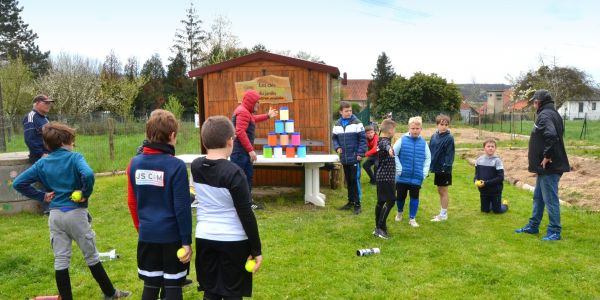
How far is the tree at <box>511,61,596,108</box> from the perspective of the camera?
41.0 metres

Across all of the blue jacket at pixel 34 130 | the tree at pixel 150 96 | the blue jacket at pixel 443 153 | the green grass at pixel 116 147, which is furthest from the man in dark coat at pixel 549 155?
the tree at pixel 150 96

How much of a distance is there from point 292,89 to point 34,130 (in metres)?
4.60

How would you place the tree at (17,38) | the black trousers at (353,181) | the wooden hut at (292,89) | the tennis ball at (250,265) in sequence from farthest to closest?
the tree at (17,38), the wooden hut at (292,89), the black trousers at (353,181), the tennis ball at (250,265)

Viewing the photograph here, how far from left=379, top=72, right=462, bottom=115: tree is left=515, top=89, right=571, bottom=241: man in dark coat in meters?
37.8

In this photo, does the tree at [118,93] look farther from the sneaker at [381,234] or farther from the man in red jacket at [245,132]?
the sneaker at [381,234]

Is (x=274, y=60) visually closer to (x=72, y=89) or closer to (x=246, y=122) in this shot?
(x=246, y=122)

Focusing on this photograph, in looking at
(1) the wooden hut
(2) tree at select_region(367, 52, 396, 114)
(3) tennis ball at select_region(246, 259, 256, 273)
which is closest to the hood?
(1) the wooden hut

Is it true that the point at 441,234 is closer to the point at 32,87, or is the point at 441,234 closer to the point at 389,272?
the point at 389,272

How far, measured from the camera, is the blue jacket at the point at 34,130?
24.3 feet

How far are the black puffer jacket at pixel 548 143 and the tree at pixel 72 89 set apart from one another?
32.2m

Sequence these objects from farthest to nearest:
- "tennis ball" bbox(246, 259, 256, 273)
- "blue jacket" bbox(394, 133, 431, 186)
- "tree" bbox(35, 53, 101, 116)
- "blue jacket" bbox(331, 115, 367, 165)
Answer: "tree" bbox(35, 53, 101, 116) < "blue jacket" bbox(331, 115, 367, 165) < "blue jacket" bbox(394, 133, 431, 186) < "tennis ball" bbox(246, 259, 256, 273)

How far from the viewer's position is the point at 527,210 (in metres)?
7.67

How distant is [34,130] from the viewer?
7.42 meters

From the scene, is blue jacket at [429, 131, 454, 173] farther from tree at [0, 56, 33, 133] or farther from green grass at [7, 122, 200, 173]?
tree at [0, 56, 33, 133]
